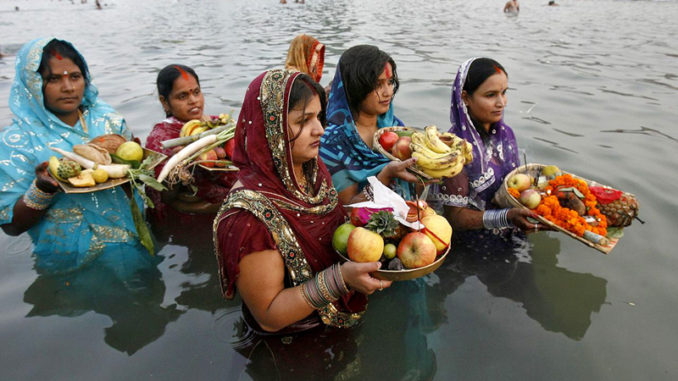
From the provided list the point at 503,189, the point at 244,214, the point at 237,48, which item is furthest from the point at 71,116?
the point at 237,48

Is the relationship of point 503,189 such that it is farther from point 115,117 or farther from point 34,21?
point 34,21

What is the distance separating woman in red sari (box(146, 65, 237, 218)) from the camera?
394 centimetres

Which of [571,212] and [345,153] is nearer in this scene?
[571,212]

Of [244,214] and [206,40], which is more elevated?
[244,214]

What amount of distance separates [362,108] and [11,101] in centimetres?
295

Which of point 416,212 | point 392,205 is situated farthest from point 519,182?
point 392,205

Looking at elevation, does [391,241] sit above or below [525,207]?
above

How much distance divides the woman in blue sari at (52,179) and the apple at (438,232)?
A: 8.56 feet

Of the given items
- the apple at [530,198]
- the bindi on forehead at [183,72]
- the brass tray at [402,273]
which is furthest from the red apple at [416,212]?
the bindi on forehead at [183,72]

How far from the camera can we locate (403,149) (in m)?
3.22

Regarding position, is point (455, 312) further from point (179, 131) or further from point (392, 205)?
point (179, 131)

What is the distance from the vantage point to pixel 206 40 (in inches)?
657

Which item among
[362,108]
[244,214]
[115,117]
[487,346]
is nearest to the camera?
[244,214]

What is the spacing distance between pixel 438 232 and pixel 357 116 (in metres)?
1.63
